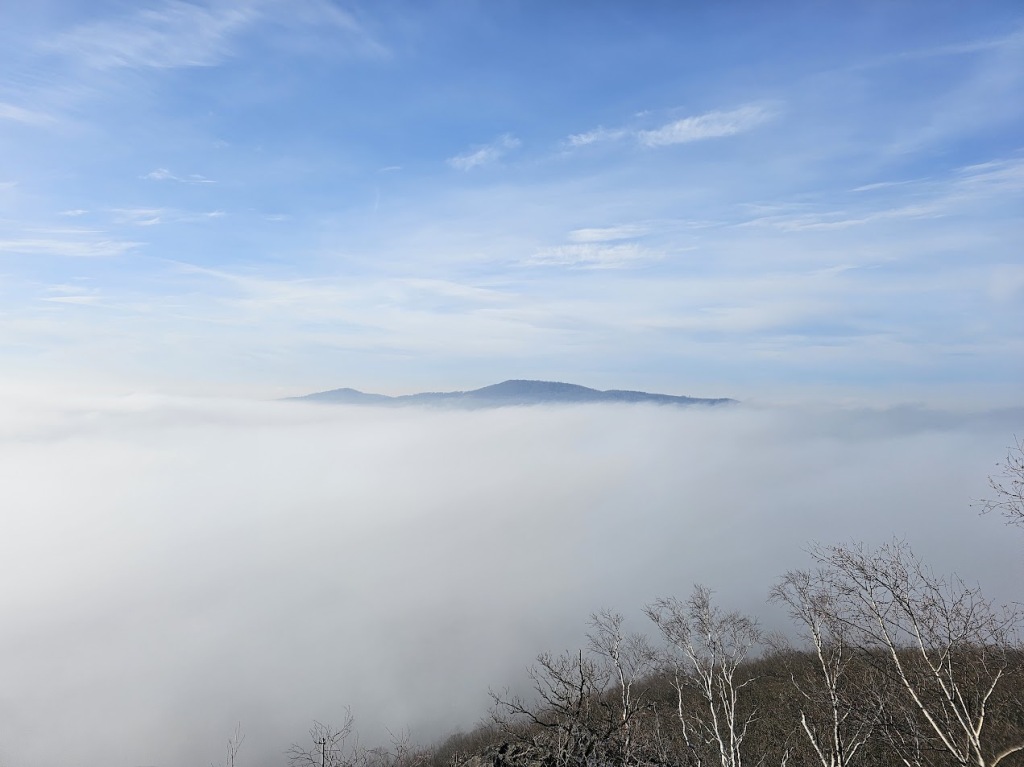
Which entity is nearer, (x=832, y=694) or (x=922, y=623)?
(x=922, y=623)

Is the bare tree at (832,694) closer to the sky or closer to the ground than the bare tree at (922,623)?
closer to the ground

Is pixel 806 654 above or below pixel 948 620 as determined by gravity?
below

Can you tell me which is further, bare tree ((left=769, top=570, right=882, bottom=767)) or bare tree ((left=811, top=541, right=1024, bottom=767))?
bare tree ((left=769, top=570, right=882, bottom=767))

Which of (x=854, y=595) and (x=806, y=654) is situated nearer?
(x=854, y=595)

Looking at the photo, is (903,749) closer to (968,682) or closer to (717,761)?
(968,682)

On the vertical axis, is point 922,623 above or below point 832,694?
above

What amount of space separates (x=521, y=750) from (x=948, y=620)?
15545 millimetres

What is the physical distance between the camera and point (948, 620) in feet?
71.2

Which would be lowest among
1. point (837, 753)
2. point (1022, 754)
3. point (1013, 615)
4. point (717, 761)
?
point (717, 761)

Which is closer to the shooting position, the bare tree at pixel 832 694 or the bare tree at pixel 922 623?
the bare tree at pixel 922 623

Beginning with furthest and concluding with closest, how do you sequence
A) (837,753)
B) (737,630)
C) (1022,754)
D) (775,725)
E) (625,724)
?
(775,725), (737,630), (1022,754), (837,753), (625,724)

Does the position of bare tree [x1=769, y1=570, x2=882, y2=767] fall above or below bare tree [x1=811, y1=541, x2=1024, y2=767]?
below

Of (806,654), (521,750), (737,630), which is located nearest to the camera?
(521,750)

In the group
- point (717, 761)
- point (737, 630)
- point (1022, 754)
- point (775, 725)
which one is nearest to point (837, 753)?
point (1022, 754)
